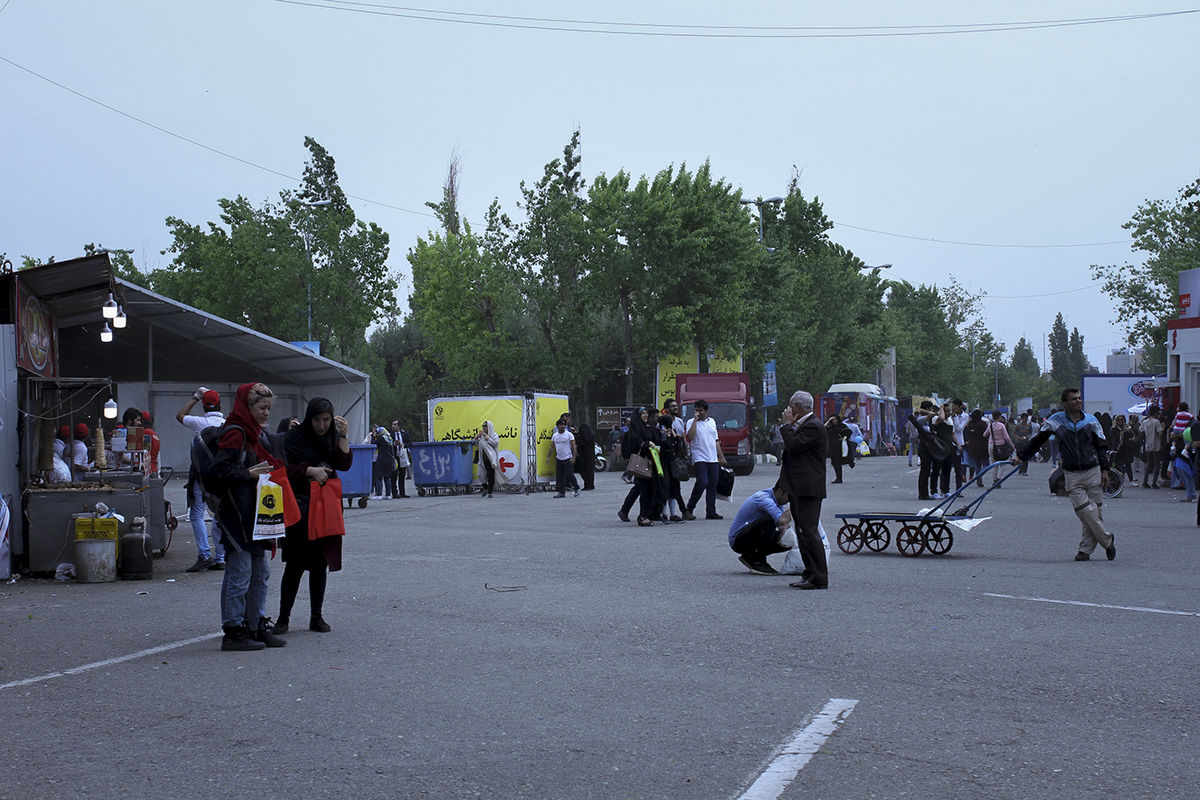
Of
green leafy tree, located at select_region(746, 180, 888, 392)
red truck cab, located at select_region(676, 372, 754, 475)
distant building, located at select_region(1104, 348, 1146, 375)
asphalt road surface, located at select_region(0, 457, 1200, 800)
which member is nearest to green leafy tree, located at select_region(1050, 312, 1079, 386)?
distant building, located at select_region(1104, 348, 1146, 375)

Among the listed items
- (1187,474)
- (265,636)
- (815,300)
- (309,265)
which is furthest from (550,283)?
(265,636)

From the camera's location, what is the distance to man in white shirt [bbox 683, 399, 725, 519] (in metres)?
17.6

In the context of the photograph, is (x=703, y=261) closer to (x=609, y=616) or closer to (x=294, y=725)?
(x=609, y=616)

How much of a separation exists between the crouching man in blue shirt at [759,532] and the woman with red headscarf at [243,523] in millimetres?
4976

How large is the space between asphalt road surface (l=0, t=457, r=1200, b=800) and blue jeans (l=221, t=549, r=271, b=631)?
31cm

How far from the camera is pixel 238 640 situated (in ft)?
25.2

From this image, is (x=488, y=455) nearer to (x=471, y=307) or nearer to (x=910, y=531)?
(x=910, y=531)

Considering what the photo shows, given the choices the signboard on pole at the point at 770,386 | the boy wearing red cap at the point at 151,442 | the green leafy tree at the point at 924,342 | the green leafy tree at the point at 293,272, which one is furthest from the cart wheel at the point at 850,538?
the green leafy tree at the point at 924,342

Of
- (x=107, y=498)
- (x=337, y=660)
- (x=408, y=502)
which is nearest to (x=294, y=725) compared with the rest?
(x=337, y=660)

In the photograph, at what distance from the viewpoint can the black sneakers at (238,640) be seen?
25.2 ft

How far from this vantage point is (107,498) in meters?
12.3

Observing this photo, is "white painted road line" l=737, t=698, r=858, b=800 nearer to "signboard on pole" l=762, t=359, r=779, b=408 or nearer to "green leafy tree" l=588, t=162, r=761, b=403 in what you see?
"green leafy tree" l=588, t=162, r=761, b=403

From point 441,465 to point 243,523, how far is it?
20212mm

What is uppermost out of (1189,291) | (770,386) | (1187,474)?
(1189,291)
